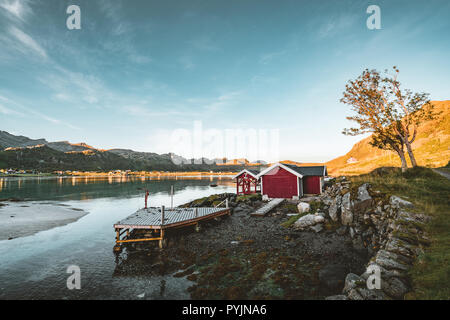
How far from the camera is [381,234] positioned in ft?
38.2

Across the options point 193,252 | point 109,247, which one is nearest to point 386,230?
point 193,252

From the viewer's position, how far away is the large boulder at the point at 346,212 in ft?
49.5

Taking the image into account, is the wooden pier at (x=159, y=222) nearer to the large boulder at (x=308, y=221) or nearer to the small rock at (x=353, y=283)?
the large boulder at (x=308, y=221)

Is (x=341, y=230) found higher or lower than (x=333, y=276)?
higher

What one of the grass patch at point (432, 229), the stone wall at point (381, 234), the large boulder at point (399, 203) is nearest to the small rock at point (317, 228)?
the stone wall at point (381, 234)

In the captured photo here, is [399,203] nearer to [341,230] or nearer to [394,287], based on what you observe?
[341,230]

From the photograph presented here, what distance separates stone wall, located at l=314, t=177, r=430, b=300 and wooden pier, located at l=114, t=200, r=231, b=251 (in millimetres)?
11405

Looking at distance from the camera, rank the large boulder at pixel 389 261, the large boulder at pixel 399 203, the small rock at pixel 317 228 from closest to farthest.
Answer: the large boulder at pixel 389 261
the large boulder at pixel 399 203
the small rock at pixel 317 228

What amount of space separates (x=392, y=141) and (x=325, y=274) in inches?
742

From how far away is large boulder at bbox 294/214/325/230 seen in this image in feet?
55.8

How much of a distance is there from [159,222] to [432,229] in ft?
56.7
